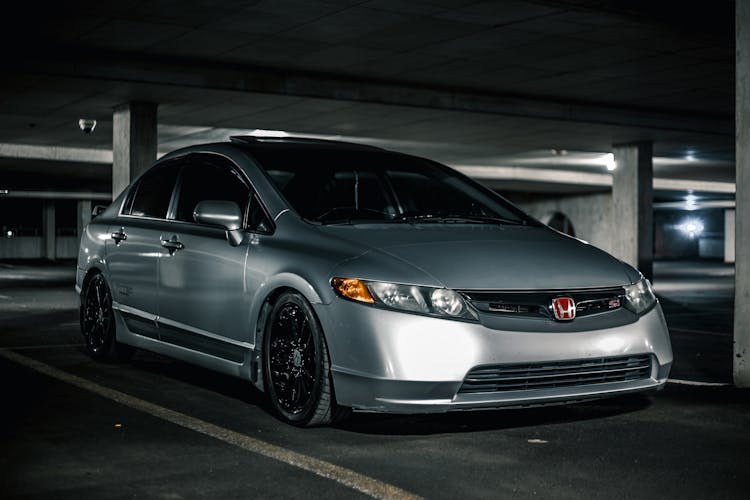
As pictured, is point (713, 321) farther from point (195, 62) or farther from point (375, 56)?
A: point (195, 62)

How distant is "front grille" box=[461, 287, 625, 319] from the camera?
5102 millimetres

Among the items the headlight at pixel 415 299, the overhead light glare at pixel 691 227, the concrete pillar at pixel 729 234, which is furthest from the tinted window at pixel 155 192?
the overhead light glare at pixel 691 227

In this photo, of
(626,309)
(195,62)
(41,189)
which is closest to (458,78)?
(195,62)

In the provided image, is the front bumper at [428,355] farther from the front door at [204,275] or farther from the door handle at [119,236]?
the door handle at [119,236]

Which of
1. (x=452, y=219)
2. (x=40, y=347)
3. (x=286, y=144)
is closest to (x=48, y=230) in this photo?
(x=40, y=347)

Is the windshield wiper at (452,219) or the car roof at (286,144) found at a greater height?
the car roof at (286,144)

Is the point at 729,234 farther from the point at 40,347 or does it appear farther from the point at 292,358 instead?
the point at 292,358

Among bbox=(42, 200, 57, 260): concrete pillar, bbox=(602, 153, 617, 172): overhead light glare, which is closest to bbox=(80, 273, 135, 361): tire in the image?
bbox=(602, 153, 617, 172): overhead light glare

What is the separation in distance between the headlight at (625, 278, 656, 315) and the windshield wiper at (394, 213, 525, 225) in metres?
1.01

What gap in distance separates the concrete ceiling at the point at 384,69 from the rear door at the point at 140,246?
566 centimetres

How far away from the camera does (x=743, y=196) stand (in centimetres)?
729

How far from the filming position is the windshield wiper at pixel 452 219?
20.0ft

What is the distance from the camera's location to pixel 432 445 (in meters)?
5.25

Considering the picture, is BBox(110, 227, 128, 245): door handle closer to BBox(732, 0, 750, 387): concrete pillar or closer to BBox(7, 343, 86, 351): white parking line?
BBox(7, 343, 86, 351): white parking line
